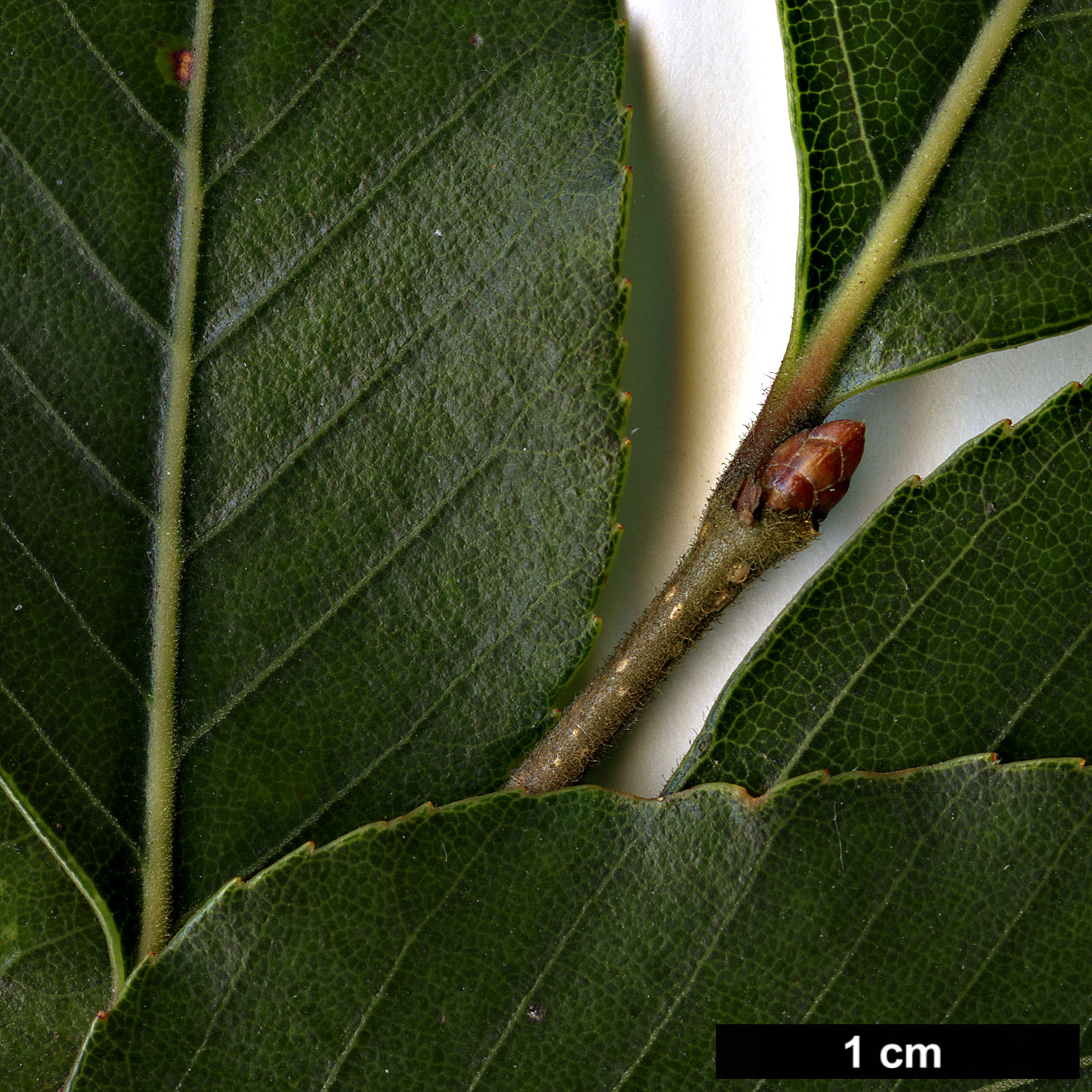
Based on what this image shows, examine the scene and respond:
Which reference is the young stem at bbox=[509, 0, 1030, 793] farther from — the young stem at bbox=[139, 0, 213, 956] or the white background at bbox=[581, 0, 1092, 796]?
the young stem at bbox=[139, 0, 213, 956]

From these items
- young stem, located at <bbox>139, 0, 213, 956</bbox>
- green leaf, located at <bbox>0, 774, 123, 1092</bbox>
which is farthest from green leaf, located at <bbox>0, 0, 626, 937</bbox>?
green leaf, located at <bbox>0, 774, 123, 1092</bbox>

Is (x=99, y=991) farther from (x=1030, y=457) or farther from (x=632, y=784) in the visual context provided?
(x=1030, y=457)

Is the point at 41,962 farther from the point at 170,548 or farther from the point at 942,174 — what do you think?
the point at 942,174

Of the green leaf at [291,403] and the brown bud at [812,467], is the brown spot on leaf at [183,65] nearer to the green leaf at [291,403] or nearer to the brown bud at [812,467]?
the green leaf at [291,403]

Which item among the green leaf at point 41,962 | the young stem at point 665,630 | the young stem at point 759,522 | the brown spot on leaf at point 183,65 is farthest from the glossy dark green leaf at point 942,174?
the green leaf at point 41,962

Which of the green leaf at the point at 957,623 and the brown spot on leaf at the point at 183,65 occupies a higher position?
the brown spot on leaf at the point at 183,65

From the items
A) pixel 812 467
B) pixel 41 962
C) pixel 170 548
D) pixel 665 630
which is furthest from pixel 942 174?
pixel 41 962

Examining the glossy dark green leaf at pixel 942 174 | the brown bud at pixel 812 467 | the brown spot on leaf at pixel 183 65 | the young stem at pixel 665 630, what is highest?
the brown spot on leaf at pixel 183 65

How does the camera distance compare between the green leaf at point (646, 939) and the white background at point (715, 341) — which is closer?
the green leaf at point (646, 939)
